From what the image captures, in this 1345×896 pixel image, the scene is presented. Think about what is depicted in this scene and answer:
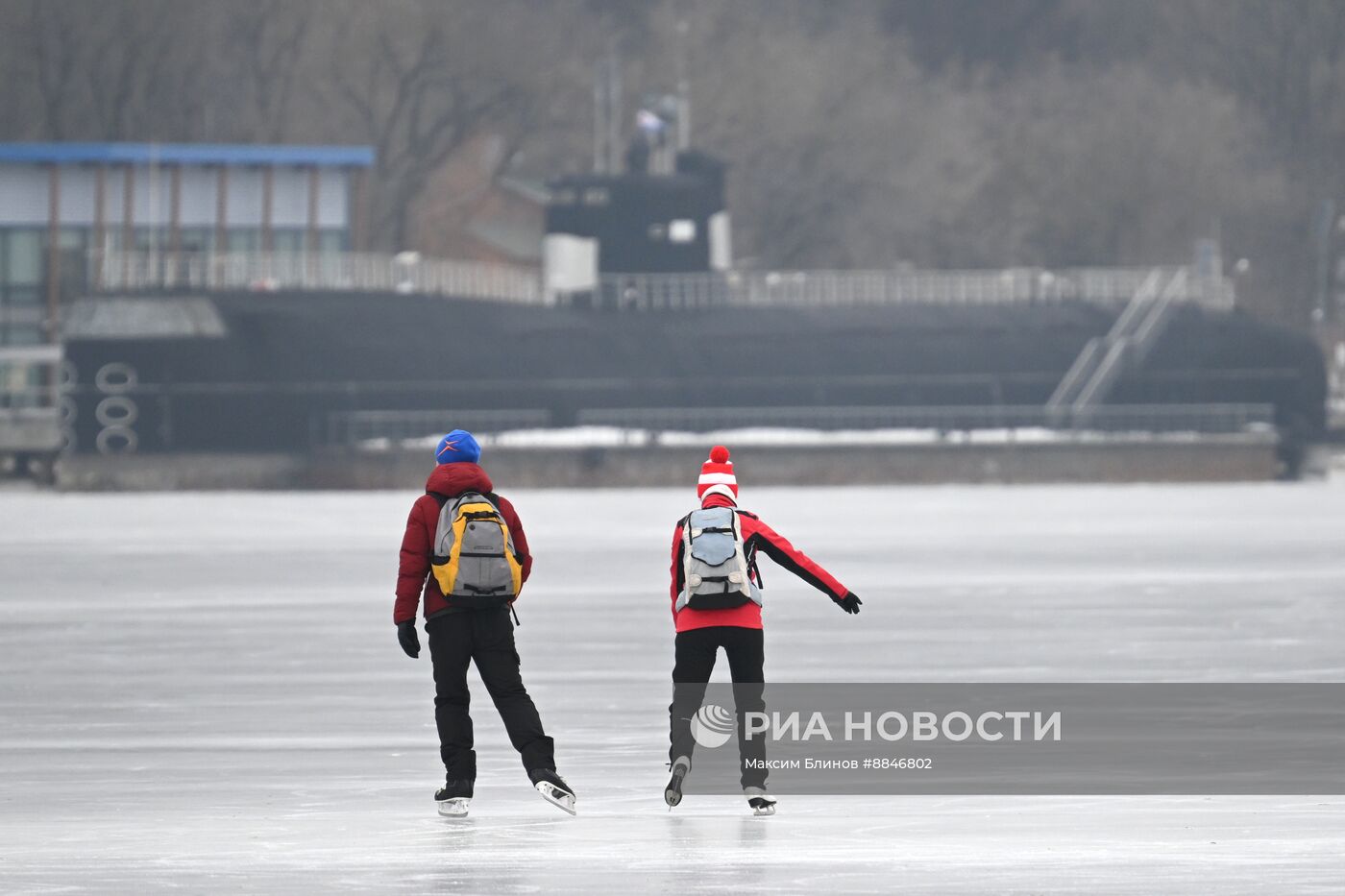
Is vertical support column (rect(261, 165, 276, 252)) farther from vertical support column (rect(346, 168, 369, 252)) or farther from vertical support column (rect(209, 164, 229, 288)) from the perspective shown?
vertical support column (rect(346, 168, 369, 252))

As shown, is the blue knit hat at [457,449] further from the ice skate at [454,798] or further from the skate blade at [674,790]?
the skate blade at [674,790]

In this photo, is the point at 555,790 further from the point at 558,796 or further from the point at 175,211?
the point at 175,211

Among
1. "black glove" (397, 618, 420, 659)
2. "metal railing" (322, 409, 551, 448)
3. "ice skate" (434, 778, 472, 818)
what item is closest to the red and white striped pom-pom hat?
"black glove" (397, 618, 420, 659)

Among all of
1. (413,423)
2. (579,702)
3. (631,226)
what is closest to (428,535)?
(579,702)

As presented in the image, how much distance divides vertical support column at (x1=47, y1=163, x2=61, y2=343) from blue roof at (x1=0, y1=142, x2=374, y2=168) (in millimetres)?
443

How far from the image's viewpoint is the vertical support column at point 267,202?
56969 millimetres

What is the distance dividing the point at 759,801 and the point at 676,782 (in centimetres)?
37

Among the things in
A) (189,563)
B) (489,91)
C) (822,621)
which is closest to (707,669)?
(822,621)

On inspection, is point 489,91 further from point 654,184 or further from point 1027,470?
point 1027,470

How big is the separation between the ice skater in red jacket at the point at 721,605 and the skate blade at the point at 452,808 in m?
0.89

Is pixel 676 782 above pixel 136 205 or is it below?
below

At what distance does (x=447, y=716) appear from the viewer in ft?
37.7

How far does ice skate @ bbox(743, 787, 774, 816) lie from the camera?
11.3 metres

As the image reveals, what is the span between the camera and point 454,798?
11.3 metres
